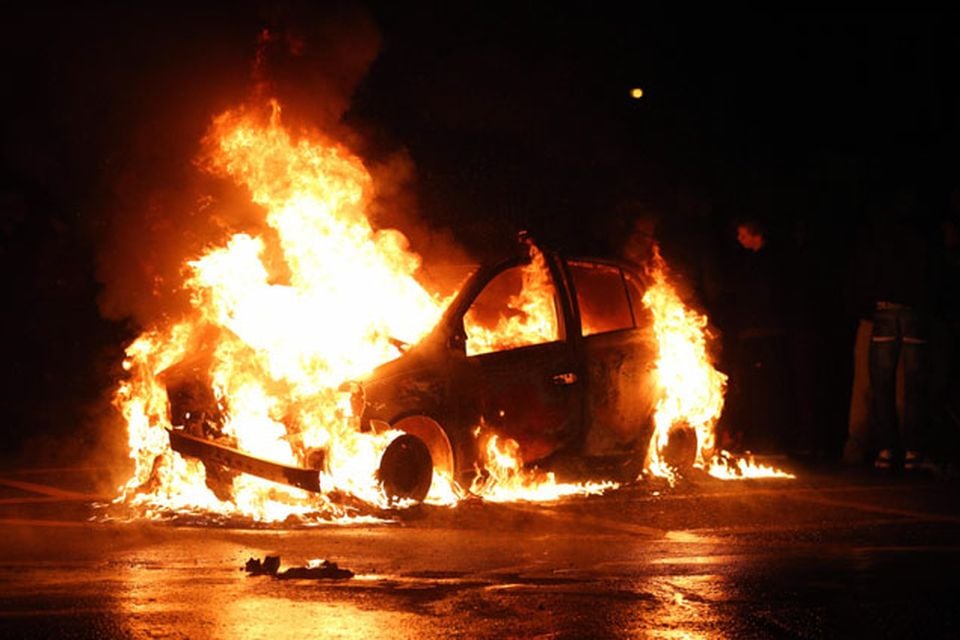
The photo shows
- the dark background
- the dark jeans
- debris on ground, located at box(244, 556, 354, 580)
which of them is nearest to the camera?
debris on ground, located at box(244, 556, 354, 580)

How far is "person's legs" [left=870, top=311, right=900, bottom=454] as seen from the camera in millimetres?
13734

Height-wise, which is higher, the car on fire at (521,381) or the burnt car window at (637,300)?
the burnt car window at (637,300)

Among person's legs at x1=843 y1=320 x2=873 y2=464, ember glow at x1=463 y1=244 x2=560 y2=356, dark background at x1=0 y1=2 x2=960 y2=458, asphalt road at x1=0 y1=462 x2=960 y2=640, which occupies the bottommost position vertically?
asphalt road at x1=0 y1=462 x2=960 y2=640

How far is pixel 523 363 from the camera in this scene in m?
11.4

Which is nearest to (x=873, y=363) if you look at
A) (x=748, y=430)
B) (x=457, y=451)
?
(x=748, y=430)

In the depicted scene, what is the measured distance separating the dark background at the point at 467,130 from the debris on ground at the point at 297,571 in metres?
7.85

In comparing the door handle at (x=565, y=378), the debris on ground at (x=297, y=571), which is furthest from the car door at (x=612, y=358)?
the debris on ground at (x=297, y=571)

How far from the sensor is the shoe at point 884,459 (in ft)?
44.7

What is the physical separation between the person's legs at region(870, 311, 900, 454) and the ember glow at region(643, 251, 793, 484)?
1817 mm

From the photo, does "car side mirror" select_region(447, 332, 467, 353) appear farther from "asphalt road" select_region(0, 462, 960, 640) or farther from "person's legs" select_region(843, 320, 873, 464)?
"person's legs" select_region(843, 320, 873, 464)

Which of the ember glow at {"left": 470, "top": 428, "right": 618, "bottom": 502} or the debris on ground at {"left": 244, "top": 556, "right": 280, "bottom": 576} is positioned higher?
the ember glow at {"left": 470, "top": 428, "right": 618, "bottom": 502}

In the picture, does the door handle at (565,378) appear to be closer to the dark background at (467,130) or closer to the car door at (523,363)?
the car door at (523,363)

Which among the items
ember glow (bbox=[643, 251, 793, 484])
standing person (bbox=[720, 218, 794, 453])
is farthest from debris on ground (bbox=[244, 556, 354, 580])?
standing person (bbox=[720, 218, 794, 453])

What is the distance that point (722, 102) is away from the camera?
18.6 meters
